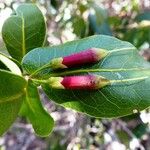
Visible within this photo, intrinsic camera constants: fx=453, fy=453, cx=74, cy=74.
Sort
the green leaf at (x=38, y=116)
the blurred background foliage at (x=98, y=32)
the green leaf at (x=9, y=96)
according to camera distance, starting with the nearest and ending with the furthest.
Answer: the green leaf at (x=9, y=96) < the green leaf at (x=38, y=116) < the blurred background foliage at (x=98, y=32)

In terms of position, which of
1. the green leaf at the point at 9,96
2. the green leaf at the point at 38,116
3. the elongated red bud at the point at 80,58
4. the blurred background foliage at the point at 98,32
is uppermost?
the elongated red bud at the point at 80,58

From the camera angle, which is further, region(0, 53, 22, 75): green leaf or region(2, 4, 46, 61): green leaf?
region(2, 4, 46, 61): green leaf

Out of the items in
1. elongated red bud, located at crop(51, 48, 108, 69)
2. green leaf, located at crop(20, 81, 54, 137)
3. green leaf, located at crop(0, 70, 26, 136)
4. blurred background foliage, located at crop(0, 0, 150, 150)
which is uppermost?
elongated red bud, located at crop(51, 48, 108, 69)

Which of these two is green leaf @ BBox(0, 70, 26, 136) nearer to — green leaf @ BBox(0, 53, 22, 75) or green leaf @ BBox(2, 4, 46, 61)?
green leaf @ BBox(0, 53, 22, 75)

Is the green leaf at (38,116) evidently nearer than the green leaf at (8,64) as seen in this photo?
No

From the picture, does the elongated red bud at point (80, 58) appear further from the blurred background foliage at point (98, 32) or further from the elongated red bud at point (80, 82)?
the blurred background foliage at point (98, 32)

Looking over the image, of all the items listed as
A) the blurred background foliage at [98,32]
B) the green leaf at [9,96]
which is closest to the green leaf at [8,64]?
the green leaf at [9,96]

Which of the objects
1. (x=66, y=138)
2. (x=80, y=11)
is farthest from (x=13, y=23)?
(x=66, y=138)

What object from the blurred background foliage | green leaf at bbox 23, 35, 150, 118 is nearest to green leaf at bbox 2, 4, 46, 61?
green leaf at bbox 23, 35, 150, 118
